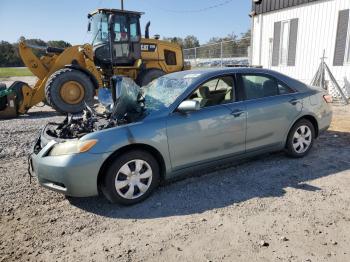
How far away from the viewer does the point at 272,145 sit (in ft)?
16.4

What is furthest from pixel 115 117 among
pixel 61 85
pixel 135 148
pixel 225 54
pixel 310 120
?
pixel 225 54

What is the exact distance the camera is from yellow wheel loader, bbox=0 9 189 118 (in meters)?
9.90

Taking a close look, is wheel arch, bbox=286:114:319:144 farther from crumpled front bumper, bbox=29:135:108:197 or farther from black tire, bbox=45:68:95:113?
black tire, bbox=45:68:95:113

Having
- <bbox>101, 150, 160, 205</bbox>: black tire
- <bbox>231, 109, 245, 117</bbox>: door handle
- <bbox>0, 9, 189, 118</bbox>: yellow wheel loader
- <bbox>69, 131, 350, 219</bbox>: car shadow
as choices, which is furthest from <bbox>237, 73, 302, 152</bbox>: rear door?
<bbox>0, 9, 189, 118</bbox>: yellow wheel loader

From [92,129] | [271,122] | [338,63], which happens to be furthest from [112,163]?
[338,63]

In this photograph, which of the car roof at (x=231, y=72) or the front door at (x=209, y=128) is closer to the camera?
the front door at (x=209, y=128)

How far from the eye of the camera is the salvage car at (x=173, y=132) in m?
3.69

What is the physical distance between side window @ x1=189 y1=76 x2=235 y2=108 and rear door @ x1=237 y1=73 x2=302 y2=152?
178 millimetres

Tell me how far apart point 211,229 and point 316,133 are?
312 centimetres

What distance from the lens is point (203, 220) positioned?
3.53m

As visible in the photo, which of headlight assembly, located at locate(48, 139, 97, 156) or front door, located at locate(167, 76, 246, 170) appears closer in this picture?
headlight assembly, located at locate(48, 139, 97, 156)

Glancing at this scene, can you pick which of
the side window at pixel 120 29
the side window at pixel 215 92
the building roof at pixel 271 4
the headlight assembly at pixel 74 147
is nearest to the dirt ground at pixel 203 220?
the headlight assembly at pixel 74 147

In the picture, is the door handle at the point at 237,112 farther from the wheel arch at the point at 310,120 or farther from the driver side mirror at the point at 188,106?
the wheel arch at the point at 310,120

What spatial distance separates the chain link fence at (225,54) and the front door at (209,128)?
14739mm
